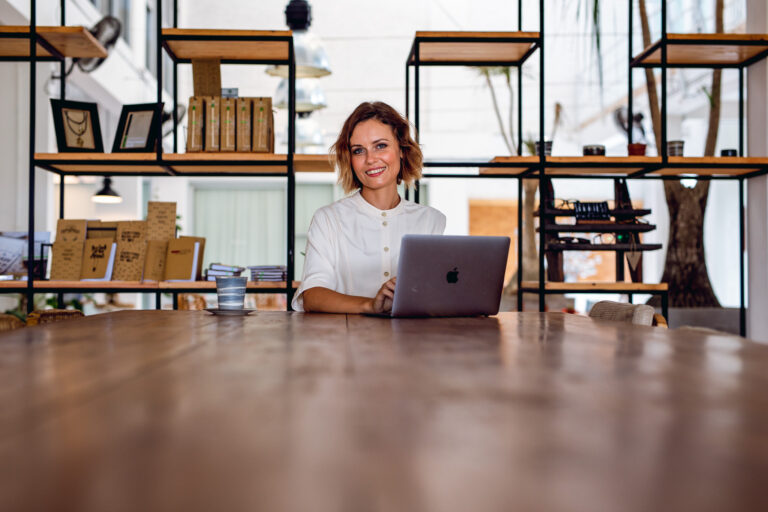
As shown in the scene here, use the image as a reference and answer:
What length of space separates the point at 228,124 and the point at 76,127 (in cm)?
79

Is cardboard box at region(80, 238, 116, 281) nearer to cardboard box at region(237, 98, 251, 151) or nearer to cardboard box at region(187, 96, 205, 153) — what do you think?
cardboard box at region(187, 96, 205, 153)

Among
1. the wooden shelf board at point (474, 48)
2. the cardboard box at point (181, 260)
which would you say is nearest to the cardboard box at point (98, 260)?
the cardboard box at point (181, 260)

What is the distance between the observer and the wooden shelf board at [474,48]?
3260mm

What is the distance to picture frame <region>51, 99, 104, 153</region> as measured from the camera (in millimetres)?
3230

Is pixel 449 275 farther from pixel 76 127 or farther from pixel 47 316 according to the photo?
pixel 76 127

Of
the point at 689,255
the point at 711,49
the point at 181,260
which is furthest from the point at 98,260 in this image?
the point at 689,255

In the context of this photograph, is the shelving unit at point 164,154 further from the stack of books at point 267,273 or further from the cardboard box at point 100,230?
the cardboard box at point 100,230

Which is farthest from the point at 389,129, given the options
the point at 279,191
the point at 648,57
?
the point at 279,191

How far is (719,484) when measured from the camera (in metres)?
0.33

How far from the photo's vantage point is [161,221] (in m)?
3.31

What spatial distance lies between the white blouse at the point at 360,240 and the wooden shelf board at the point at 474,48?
1.28m

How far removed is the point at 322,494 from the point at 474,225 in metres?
10.7

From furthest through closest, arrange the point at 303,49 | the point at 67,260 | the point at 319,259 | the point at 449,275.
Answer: the point at 303,49, the point at 67,260, the point at 319,259, the point at 449,275

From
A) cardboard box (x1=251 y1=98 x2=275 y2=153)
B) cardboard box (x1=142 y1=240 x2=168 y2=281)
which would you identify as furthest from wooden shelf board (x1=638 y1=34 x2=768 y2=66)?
cardboard box (x1=142 y1=240 x2=168 y2=281)
